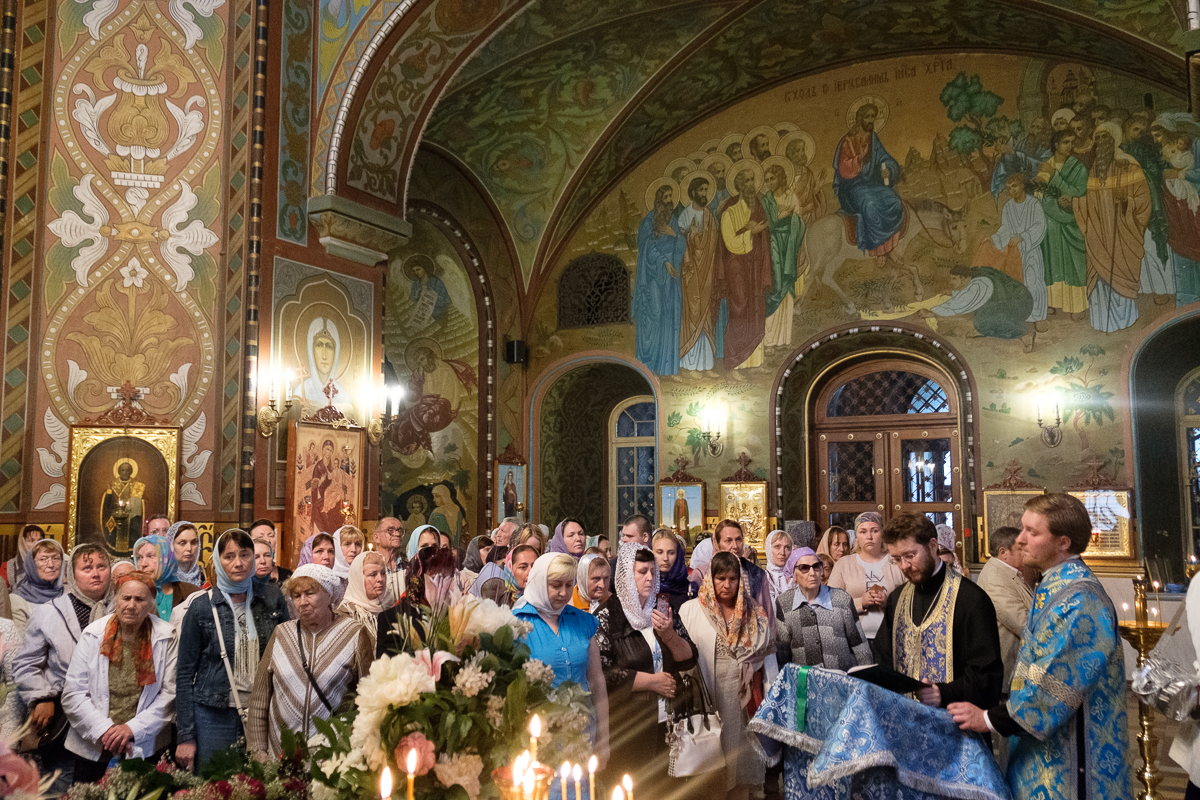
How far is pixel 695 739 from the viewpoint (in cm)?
517

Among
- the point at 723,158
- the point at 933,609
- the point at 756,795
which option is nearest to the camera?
the point at 933,609

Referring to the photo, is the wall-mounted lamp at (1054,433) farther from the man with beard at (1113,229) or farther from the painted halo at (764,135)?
the painted halo at (764,135)

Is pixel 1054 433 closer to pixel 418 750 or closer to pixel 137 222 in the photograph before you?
pixel 137 222

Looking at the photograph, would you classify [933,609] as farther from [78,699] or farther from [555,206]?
[555,206]

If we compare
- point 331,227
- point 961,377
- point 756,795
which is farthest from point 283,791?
point 961,377

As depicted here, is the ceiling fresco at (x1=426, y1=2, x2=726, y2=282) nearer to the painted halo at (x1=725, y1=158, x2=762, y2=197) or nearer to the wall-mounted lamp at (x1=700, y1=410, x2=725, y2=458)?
the painted halo at (x1=725, y1=158, x2=762, y2=197)

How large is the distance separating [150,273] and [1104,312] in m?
11.6

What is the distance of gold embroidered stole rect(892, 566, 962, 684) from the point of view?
4375 millimetres

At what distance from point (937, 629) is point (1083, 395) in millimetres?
9906

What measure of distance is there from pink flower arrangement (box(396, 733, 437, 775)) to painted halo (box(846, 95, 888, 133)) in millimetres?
13860

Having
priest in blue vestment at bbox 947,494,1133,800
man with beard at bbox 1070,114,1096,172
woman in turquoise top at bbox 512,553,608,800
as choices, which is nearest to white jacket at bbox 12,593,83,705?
woman in turquoise top at bbox 512,553,608,800

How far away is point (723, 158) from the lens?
Answer: 15.8 m

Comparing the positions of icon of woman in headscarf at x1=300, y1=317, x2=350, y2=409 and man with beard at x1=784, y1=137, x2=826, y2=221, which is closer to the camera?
icon of woman in headscarf at x1=300, y1=317, x2=350, y2=409

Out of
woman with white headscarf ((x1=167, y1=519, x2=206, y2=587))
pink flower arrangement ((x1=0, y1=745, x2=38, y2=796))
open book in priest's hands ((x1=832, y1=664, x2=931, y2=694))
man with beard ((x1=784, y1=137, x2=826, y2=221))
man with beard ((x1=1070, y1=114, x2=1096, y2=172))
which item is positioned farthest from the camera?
man with beard ((x1=784, y1=137, x2=826, y2=221))
